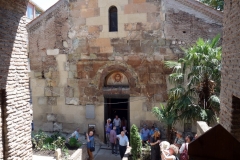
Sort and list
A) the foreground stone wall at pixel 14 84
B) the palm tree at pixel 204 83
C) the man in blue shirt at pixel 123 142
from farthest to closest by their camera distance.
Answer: the man in blue shirt at pixel 123 142
the palm tree at pixel 204 83
the foreground stone wall at pixel 14 84

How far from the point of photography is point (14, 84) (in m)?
5.15

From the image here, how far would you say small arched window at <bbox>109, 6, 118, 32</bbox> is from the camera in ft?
33.2

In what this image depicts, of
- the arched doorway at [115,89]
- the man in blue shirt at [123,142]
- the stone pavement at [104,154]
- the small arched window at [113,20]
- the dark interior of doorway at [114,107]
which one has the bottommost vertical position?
the stone pavement at [104,154]

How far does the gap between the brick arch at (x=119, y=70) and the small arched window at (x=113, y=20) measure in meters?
1.70

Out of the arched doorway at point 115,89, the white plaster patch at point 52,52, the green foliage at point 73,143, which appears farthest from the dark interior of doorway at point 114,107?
the white plaster patch at point 52,52

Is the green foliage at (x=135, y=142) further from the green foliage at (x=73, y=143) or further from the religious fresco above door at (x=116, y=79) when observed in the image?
the religious fresco above door at (x=116, y=79)

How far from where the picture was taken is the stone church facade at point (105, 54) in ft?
30.8

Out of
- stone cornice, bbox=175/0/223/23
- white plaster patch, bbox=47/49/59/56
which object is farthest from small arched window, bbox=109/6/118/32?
stone cornice, bbox=175/0/223/23

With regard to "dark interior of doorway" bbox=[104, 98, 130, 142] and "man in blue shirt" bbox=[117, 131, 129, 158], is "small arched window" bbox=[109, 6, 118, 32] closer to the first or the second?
"dark interior of doorway" bbox=[104, 98, 130, 142]

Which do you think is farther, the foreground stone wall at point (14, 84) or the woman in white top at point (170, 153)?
the woman in white top at point (170, 153)

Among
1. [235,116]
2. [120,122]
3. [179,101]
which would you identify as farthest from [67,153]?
[235,116]

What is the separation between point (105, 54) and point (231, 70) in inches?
265

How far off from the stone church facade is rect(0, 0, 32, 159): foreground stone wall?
4931 millimetres

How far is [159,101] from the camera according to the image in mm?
9789
